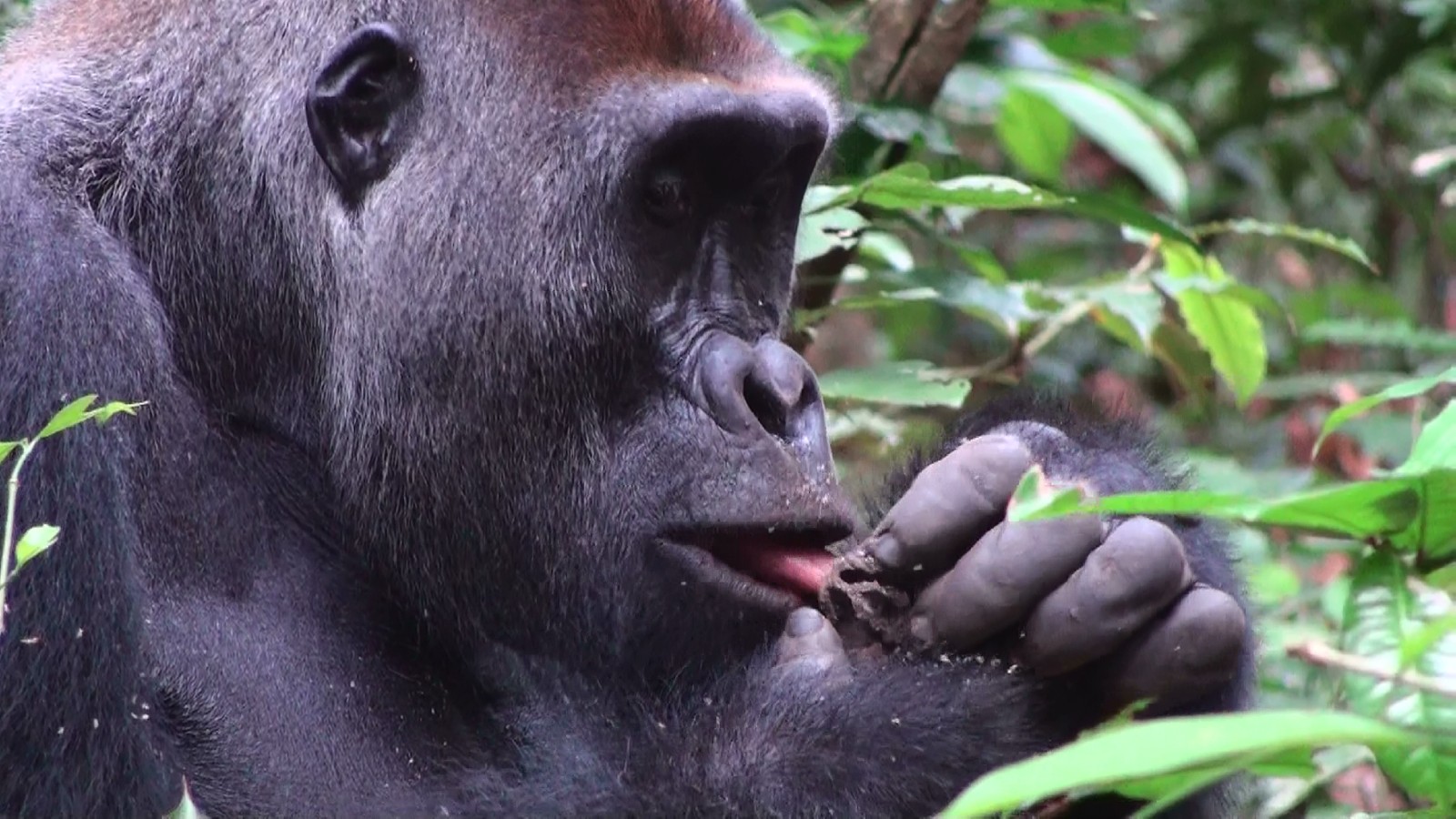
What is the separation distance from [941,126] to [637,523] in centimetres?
166

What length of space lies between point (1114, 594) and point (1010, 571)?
14 centimetres

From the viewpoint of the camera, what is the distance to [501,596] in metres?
2.96

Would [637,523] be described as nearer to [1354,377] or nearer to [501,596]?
[501,596]

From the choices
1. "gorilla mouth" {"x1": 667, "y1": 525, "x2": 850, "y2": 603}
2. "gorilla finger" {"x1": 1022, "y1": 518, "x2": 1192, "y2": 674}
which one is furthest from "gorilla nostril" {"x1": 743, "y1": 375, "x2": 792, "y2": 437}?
"gorilla finger" {"x1": 1022, "y1": 518, "x2": 1192, "y2": 674}

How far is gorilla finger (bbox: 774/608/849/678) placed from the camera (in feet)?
8.69

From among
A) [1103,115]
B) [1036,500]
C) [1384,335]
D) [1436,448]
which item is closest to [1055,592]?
[1436,448]

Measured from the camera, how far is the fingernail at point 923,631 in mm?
2617

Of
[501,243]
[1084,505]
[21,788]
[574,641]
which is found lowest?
[574,641]

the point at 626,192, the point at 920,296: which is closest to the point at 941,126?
the point at 920,296

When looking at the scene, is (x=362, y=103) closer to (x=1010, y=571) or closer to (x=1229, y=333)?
(x=1010, y=571)

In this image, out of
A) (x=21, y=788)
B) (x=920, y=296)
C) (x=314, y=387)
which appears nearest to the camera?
(x=21, y=788)

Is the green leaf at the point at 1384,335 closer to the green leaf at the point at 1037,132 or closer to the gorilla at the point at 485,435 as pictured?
the green leaf at the point at 1037,132

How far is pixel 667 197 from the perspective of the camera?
2.95 m

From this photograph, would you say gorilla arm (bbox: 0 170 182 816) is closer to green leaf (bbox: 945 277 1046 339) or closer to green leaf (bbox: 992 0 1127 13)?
green leaf (bbox: 945 277 1046 339)
